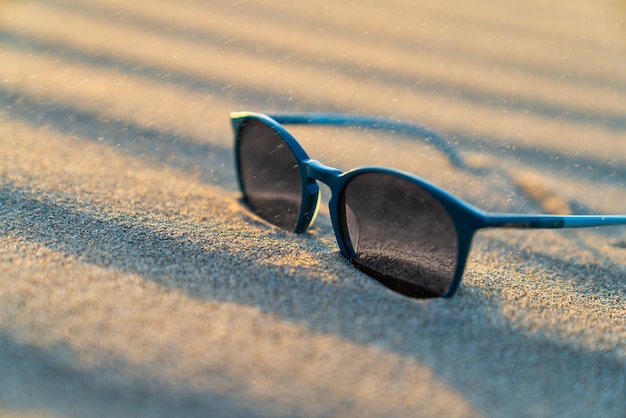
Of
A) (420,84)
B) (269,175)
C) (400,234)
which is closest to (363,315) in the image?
(400,234)

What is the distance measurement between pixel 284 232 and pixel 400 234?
0.89 feet

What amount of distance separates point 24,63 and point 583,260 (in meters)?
1.74

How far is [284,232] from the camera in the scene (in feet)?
3.66

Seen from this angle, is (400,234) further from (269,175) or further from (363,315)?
(269,175)

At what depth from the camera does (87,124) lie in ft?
5.45

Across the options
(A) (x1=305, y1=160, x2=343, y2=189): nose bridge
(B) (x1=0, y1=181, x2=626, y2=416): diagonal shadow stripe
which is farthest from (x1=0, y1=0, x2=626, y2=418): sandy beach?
(A) (x1=305, y1=160, x2=343, y2=189): nose bridge

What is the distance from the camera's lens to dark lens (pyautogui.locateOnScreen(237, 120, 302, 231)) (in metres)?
1.12

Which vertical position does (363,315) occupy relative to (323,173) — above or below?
below

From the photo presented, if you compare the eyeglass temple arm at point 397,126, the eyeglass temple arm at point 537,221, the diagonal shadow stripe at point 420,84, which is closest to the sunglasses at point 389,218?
the eyeglass temple arm at point 537,221

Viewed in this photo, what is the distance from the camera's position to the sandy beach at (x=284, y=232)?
0.70m

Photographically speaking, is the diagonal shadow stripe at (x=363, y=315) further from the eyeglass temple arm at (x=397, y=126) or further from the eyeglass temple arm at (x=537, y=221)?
the eyeglass temple arm at (x=397, y=126)

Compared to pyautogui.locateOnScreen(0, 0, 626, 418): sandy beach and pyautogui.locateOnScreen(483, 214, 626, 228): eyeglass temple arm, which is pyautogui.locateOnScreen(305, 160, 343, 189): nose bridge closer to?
pyautogui.locateOnScreen(0, 0, 626, 418): sandy beach

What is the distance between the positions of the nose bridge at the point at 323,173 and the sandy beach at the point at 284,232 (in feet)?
0.38

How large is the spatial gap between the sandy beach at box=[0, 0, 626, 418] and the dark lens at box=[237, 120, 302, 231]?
47mm
